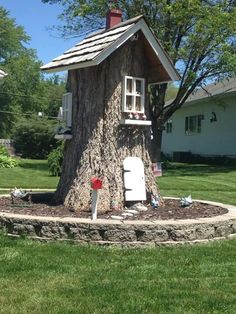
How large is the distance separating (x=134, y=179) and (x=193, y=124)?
24.2 metres

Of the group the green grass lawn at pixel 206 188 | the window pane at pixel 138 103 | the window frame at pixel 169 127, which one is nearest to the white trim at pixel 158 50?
Result: the window pane at pixel 138 103

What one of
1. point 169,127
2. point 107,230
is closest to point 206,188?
point 107,230

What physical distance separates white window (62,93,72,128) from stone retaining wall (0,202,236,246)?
6.60 feet

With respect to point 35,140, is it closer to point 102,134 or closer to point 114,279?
point 102,134

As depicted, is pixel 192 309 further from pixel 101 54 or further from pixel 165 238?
pixel 101 54

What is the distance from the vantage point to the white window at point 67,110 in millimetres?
8445

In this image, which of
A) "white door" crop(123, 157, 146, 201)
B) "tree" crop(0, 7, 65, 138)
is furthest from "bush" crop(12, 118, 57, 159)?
"tree" crop(0, 7, 65, 138)

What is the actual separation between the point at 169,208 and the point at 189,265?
2.45 meters

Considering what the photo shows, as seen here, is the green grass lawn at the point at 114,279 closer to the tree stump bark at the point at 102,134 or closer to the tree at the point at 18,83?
the tree stump bark at the point at 102,134

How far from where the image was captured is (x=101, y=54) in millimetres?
7508

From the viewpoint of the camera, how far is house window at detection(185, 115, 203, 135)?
3092 cm

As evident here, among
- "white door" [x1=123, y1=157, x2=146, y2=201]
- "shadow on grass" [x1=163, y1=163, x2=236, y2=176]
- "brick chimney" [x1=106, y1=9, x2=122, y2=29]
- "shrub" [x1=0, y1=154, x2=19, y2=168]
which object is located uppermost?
"brick chimney" [x1=106, y1=9, x2=122, y2=29]

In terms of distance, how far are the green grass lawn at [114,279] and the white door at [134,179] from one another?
1542 millimetres

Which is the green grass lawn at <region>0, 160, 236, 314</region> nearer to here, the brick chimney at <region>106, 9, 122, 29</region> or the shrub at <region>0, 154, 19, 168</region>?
the brick chimney at <region>106, 9, 122, 29</region>
